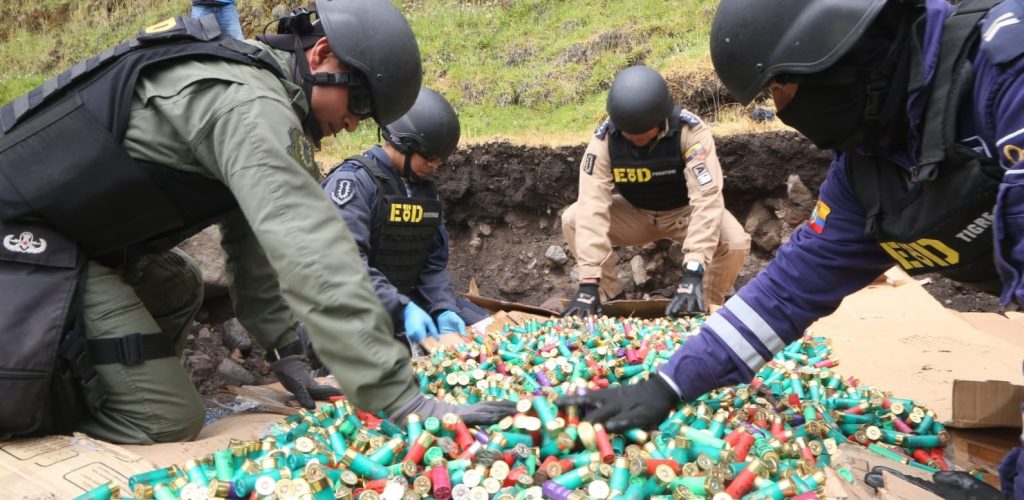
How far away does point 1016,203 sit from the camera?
5.92 ft

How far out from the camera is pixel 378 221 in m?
5.13

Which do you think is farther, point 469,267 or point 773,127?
point 469,267

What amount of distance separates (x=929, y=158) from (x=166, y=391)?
300cm

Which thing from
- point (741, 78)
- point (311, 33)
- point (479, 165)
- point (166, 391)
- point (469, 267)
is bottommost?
point (469, 267)

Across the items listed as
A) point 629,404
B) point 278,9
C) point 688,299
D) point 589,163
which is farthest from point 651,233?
point 278,9

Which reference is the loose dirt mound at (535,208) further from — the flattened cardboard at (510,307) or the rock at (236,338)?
the rock at (236,338)

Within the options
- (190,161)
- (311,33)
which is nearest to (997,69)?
(311,33)

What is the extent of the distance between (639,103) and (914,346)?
8.71 feet

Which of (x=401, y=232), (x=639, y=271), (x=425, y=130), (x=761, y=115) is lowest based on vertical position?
(x=639, y=271)

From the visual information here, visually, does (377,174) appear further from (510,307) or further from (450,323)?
(510,307)

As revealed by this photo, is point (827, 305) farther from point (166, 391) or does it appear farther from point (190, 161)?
point (166, 391)

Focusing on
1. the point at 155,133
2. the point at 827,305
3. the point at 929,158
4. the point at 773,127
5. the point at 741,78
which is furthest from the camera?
the point at 773,127

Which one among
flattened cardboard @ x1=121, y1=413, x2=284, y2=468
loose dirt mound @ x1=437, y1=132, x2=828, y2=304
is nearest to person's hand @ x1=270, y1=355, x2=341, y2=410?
flattened cardboard @ x1=121, y1=413, x2=284, y2=468

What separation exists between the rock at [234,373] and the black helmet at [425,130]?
1930mm
